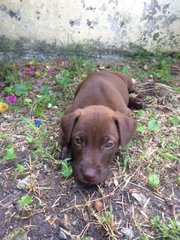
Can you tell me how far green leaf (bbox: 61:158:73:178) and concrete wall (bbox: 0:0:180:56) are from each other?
2417 mm

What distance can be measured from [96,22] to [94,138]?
8.44 ft

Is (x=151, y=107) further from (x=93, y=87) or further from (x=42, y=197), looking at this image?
(x=42, y=197)

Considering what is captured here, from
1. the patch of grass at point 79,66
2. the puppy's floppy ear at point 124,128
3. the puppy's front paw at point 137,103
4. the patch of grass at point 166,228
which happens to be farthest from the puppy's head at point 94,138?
the patch of grass at point 79,66

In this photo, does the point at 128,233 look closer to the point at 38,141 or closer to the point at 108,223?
the point at 108,223

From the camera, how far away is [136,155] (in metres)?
4.02

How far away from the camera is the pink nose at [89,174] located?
332 centimetres

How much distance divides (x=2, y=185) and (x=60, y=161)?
21.6 inches

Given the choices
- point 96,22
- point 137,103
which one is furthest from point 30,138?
point 96,22

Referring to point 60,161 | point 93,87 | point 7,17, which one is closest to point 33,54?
point 7,17

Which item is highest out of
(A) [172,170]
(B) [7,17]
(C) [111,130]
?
(B) [7,17]

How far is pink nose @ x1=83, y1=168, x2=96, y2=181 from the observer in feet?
10.9

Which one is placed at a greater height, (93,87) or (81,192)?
(93,87)

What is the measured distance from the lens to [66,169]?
3.60m

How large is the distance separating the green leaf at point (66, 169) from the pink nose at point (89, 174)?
→ 27cm
